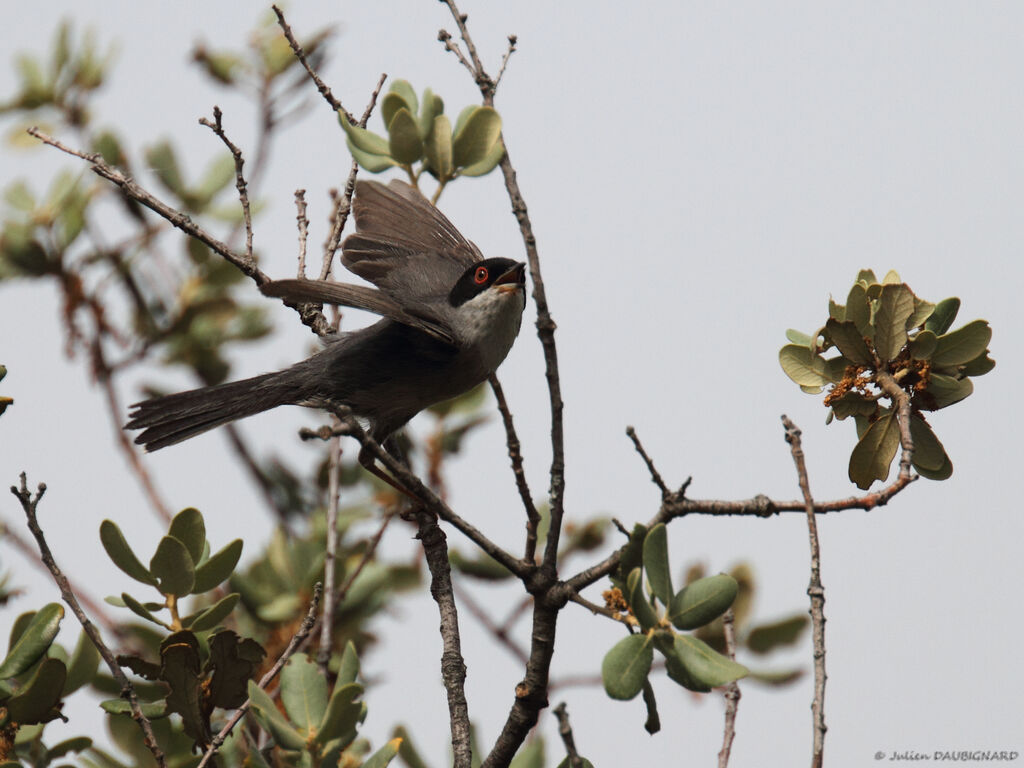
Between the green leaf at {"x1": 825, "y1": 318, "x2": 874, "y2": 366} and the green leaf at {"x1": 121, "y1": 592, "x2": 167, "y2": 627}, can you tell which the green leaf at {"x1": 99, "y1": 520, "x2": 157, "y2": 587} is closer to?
the green leaf at {"x1": 121, "y1": 592, "x2": 167, "y2": 627}

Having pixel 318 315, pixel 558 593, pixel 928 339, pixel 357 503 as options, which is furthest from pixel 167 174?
pixel 928 339

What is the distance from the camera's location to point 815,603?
2.12 metres

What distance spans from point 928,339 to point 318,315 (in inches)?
113

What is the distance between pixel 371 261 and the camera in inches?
205

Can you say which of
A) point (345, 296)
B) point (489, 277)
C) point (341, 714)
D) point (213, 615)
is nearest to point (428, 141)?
point (345, 296)

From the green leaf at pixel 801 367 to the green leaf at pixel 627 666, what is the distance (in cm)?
85

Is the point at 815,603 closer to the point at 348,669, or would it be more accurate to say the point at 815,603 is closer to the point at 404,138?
the point at 348,669

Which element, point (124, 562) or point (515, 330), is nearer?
point (124, 562)

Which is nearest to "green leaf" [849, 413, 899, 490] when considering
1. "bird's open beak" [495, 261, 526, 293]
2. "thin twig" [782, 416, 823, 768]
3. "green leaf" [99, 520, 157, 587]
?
"thin twig" [782, 416, 823, 768]

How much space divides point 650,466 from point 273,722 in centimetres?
104

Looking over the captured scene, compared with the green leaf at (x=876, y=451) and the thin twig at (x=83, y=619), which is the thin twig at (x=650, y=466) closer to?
the green leaf at (x=876, y=451)

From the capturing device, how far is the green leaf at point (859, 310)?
2465 mm

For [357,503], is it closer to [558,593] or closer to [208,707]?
[208,707]

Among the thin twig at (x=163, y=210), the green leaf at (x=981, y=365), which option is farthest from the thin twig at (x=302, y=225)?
the green leaf at (x=981, y=365)
